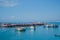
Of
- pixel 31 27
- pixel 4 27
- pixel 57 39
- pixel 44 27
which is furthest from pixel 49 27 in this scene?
pixel 57 39

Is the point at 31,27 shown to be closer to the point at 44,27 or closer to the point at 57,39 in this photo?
the point at 44,27

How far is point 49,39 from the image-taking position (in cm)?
442

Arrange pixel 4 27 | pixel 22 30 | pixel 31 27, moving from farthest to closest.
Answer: pixel 31 27 < pixel 4 27 < pixel 22 30

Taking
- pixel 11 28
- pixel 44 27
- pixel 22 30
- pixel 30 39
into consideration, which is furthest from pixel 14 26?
pixel 30 39

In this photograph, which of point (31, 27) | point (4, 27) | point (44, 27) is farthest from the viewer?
point (44, 27)

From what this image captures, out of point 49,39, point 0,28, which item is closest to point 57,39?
point 49,39

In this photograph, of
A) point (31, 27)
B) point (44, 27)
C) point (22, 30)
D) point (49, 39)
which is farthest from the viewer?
point (44, 27)

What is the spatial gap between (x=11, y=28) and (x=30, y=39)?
2.90m

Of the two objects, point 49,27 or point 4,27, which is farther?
point 49,27

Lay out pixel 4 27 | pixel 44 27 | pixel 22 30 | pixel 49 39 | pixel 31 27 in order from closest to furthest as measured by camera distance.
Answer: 1. pixel 49 39
2. pixel 22 30
3. pixel 4 27
4. pixel 31 27
5. pixel 44 27

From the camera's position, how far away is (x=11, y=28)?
7.25 metres

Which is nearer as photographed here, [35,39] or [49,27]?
[35,39]

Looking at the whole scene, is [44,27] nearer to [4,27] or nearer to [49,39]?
[4,27]

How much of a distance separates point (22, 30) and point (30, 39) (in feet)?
6.42
